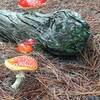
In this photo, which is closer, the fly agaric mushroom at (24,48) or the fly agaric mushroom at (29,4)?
the fly agaric mushroom at (24,48)

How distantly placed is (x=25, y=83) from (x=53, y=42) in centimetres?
62

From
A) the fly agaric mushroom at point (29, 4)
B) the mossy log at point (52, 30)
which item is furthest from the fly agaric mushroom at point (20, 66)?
the fly agaric mushroom at point (29, 4)

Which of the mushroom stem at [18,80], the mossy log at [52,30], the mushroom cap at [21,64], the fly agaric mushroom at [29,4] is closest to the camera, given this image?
the mushroom cap at [21,64]

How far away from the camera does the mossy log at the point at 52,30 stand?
11.6 ft

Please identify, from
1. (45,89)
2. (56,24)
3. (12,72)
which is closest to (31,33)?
(56,24)

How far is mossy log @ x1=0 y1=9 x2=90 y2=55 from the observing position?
11.6 ft

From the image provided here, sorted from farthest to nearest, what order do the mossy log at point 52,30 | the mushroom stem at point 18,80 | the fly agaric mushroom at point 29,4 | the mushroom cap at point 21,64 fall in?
the fly agaric mushroom at point 29,4 → the mossy log at point 52,30 → the mushroom stem at point 18,80 → the mushroom cap at point 21,64

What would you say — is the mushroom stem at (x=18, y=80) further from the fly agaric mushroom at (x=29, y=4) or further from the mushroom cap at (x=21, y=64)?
the fly agaric mushroom at (x=29, y=4)

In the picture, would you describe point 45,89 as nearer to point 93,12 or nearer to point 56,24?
point 56,24

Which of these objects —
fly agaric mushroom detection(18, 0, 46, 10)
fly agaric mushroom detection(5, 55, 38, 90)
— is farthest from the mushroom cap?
fly agaric mushroom detection(18, 0, 46, 10)

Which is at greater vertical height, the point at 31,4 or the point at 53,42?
the point at 31,4

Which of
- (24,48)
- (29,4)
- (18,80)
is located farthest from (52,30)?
(18,80)

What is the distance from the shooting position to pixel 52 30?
11.9 ft

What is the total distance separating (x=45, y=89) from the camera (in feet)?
9.96
